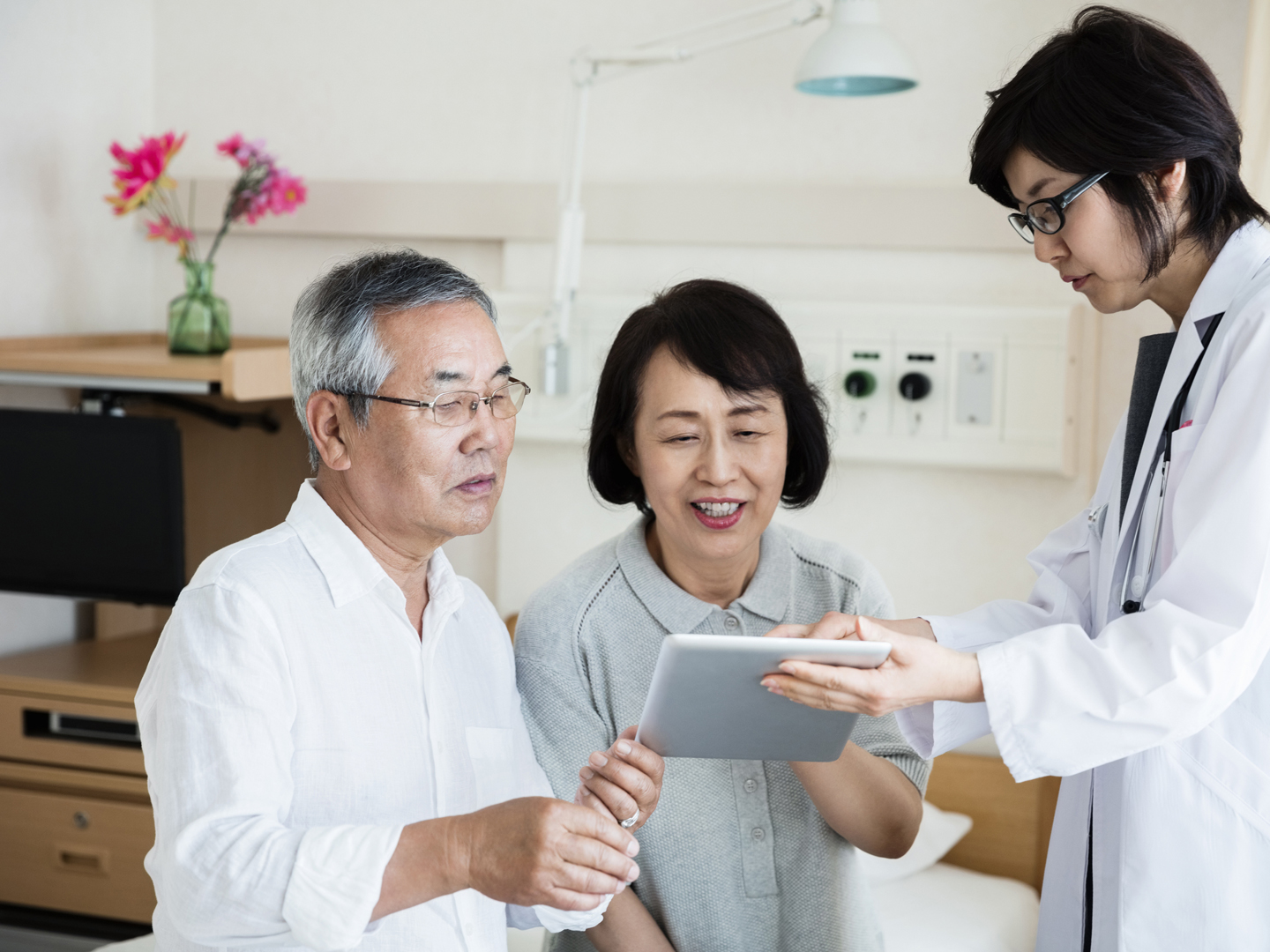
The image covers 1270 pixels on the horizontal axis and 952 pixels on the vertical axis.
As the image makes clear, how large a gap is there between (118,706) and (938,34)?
2.07 meters

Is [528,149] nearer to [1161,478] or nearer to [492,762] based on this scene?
[492,762]

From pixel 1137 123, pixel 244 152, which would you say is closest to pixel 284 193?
pixel 244 152

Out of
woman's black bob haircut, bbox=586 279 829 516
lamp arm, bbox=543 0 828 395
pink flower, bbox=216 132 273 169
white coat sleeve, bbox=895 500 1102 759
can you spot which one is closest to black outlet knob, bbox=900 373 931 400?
lamp arm, bbox=543 0 828 395

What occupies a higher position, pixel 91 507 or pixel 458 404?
Answer: pixel 458 404

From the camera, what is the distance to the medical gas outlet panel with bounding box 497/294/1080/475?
227 centimetres

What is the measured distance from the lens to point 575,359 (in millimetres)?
2531

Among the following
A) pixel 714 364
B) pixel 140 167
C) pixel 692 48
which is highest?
pixel 692 48

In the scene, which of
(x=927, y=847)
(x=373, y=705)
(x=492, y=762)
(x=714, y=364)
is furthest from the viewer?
(x=927, y=847)

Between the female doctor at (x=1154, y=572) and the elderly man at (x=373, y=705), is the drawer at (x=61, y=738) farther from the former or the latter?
the female doctor at (x=1154, y=572)

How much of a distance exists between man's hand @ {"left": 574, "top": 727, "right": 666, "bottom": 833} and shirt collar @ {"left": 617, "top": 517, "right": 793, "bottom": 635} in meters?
0.23

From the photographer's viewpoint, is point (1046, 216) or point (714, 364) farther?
point (714, 364)

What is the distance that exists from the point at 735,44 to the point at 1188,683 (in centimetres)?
175

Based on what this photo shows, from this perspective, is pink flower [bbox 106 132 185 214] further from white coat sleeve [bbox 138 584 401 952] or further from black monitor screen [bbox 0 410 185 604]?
white coat sleeve [bbox 138 584 401 952]

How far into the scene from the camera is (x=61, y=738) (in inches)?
92.5
